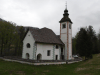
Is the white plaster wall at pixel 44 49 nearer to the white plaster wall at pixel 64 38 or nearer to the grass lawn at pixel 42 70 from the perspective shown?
the grass lawn at pixel 42 70

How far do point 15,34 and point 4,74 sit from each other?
2526 cm

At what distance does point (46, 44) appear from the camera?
24453 millimetres

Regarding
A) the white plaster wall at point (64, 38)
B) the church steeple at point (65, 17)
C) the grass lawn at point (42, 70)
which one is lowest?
the grass lawn at point (42, 70)

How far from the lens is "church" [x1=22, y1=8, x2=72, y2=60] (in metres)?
22.7

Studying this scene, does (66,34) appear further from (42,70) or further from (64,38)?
(42,70)

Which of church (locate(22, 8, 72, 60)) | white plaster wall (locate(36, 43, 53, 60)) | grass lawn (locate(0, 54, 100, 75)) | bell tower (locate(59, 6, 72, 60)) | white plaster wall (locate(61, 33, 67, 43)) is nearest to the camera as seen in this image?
grass lawn (locate(0, 54, 100, 75))

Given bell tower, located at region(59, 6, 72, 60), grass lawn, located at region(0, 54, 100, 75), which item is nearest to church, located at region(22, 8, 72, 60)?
bell tower, located at region(59, 6, 72, 60)

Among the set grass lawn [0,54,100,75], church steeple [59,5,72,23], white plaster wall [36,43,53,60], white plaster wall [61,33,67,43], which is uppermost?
church steeple [59,5,72,23]

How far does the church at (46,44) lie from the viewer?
895 inches

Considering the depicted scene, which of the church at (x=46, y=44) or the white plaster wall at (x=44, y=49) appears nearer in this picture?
the church at (x=46, y=44)

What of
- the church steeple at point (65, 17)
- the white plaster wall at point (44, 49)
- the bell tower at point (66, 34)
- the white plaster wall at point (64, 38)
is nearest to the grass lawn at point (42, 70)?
the white plaster wall at point (44, 49)

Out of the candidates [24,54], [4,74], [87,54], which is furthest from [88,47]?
[4,74]

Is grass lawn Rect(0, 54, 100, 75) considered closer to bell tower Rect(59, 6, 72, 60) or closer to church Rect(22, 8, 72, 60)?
church Rect(22, 8, 72, 60)

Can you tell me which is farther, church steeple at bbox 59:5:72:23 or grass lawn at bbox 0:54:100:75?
church steeple at bbox 59:5:72:23
